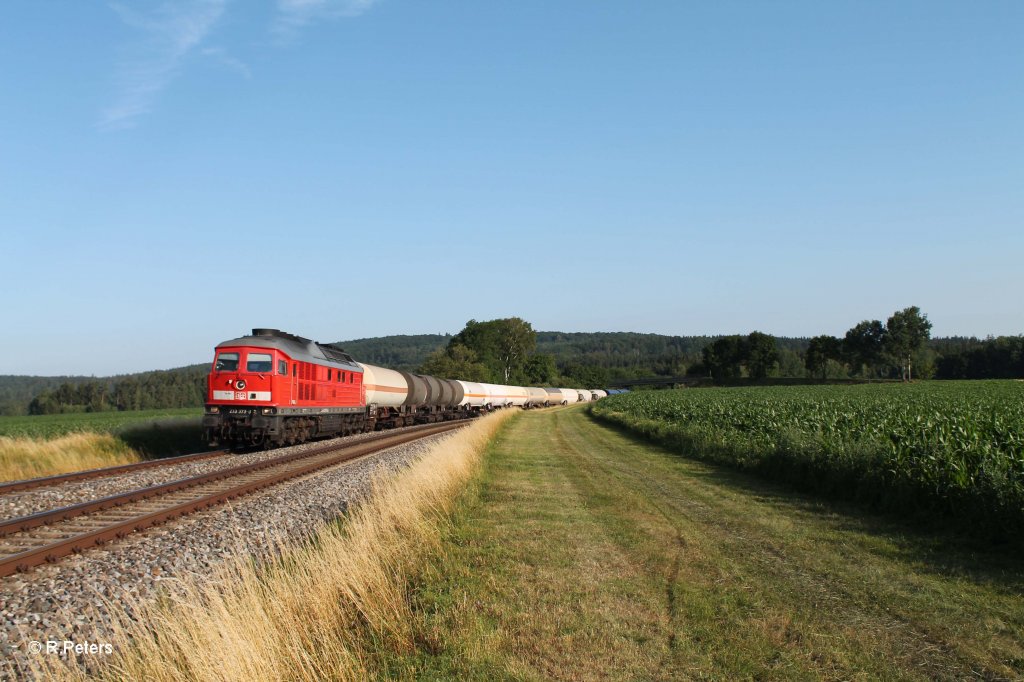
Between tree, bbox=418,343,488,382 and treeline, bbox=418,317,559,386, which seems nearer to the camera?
tree, bbox=418,343,488,382

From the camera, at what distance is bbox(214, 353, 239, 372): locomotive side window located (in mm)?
23000

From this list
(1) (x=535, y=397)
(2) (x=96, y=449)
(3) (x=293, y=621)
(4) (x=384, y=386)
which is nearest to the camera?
(3) (x=293, y=621)

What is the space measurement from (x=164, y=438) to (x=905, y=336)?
147 meters

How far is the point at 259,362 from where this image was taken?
22906 millimetres

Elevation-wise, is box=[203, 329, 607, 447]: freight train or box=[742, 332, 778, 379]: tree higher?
box=[742, 332, 778, 379]: tree

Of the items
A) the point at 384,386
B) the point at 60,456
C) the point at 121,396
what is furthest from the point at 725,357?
the point at 60,456

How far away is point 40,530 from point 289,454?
11562 millimetres

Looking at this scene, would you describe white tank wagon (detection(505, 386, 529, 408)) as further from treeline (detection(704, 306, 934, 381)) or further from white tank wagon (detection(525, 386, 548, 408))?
treeline (detection(704, 306, 934, 381))

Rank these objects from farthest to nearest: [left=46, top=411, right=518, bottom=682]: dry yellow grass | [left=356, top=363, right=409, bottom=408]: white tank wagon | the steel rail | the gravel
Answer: [left=356, top=363, right=409, bottom=408]: white tank wagon
the steel rail
the gravel
[left=46, top=411, right=518, bottom=682]: dry yellow grass

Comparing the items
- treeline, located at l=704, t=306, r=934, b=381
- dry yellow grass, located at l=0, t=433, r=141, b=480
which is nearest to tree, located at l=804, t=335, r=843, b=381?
treeline, located at l=704, t=306, r=934, b=381

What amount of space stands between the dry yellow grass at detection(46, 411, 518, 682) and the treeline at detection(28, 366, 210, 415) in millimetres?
104370

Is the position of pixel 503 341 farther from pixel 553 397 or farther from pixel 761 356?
pixel 761 356

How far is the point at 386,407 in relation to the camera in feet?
128

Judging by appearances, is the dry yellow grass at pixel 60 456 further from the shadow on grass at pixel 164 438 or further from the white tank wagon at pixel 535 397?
the white tank wagon at pixel 535 397
